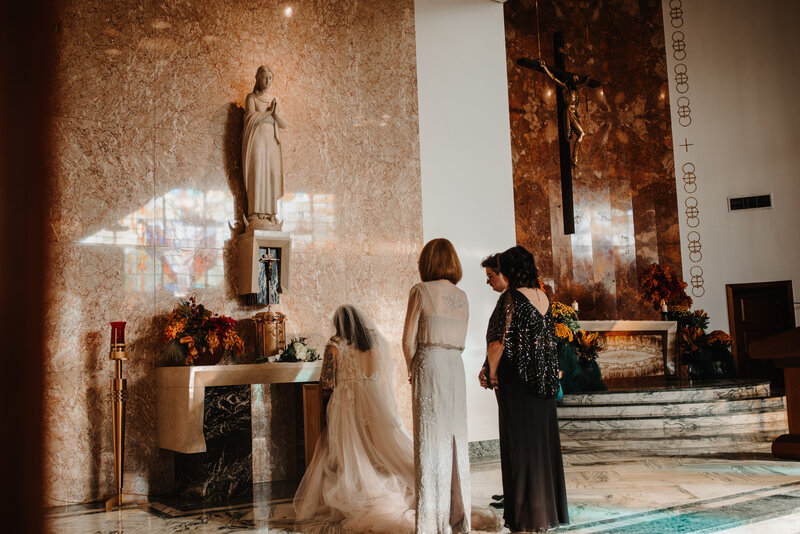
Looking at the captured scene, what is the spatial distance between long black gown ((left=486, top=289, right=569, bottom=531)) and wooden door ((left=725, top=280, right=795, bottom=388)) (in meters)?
9.71

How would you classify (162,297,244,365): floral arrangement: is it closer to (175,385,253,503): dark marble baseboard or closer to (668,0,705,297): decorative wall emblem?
(175,385,253,503): dark marble baseboard

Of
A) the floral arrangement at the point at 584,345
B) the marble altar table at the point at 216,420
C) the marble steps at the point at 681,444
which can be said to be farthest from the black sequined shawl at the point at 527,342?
the floral arrangement at the point at 584,345

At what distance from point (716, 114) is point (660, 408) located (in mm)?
7193

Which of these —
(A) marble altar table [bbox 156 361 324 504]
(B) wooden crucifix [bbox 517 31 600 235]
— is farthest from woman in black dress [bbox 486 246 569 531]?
(B) wooden crucifix [bbox 517 31 600 235]

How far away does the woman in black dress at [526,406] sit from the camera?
15.2 feet

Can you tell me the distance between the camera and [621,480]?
21.1 feet

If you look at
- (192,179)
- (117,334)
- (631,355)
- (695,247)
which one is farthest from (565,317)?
(117,334)

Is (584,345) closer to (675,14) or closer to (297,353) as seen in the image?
(297,353)

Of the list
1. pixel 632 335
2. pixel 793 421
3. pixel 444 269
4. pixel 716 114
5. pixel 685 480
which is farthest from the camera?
pixel 716 114

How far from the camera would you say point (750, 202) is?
522 inches

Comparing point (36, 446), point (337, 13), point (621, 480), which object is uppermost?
point (337, 13)

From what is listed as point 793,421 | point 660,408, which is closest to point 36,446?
point 793,421

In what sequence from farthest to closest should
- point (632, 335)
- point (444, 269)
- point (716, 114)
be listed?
point (716, 114) → point (632, 335) → point (444, 269)

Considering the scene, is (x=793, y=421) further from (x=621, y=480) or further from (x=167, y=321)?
(x=167, y=321)
